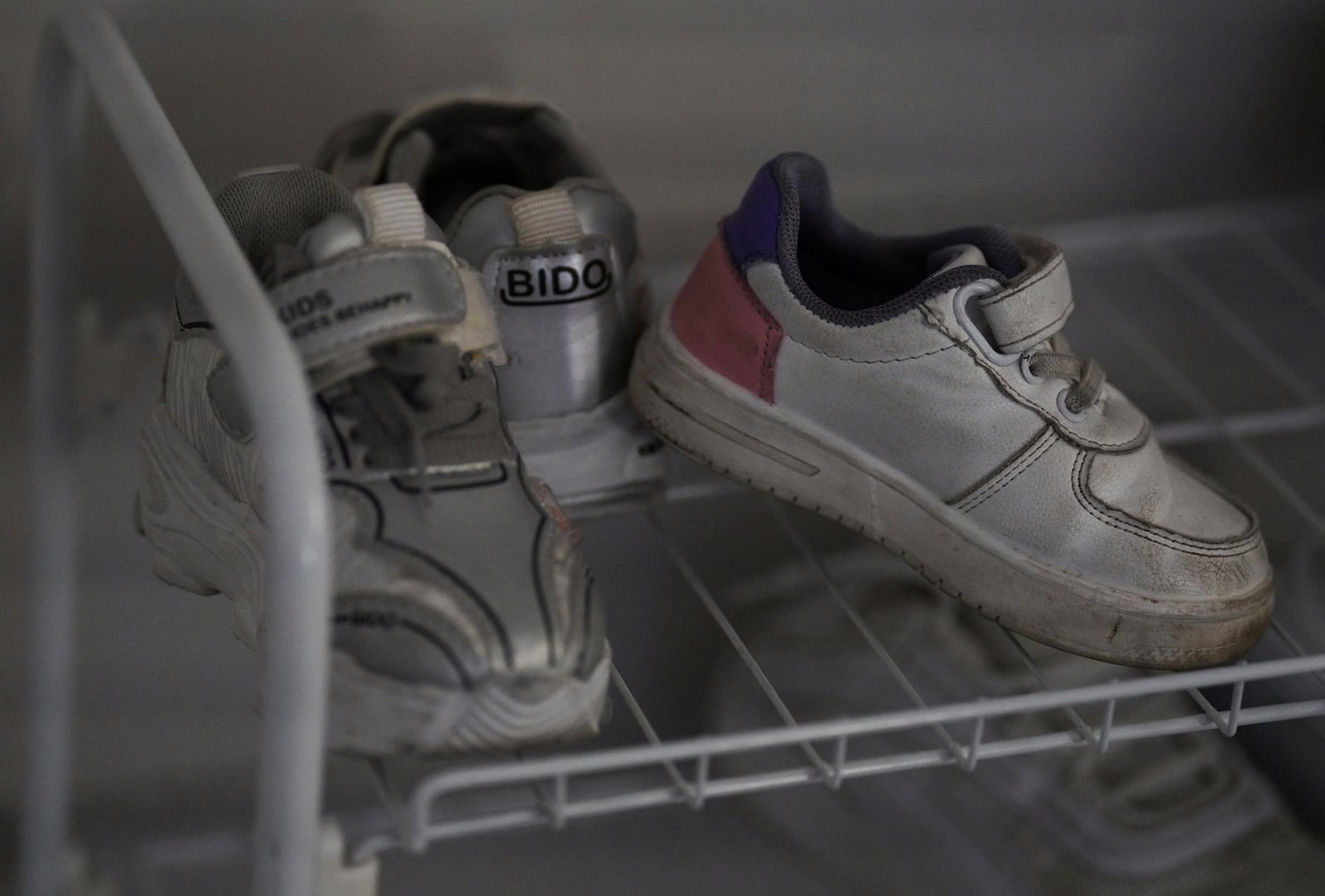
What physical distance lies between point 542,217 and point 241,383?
11.0 inches

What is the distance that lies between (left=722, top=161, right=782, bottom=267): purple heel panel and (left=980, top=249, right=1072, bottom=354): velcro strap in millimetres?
116

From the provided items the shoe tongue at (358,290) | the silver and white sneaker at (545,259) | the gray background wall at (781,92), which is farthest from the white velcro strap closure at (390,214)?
the gray background wall at (781,92)

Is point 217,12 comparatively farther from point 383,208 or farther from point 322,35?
point 383,208

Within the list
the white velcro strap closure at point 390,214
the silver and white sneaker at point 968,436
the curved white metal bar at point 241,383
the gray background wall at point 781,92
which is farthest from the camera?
the gray background wall at point 781,92

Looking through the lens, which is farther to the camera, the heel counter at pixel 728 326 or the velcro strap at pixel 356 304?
the heel counter at pixel 728 326

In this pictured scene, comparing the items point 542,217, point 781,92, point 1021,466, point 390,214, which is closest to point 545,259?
point 542,217

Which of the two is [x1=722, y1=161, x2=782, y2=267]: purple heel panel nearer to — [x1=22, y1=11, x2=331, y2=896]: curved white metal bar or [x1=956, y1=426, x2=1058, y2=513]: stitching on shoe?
[x1=956, y1=426, x2=1058, y2=513]: stitching on shoe

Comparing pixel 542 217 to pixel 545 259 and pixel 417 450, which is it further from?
pixel 417 450

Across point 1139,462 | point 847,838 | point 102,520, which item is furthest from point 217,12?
point 847,838

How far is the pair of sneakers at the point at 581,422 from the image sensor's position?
62cm

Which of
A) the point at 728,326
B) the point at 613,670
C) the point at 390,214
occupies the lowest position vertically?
the point at 613,670

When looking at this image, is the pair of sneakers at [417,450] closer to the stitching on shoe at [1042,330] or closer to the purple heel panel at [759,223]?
the purple heel panel at [759,223]

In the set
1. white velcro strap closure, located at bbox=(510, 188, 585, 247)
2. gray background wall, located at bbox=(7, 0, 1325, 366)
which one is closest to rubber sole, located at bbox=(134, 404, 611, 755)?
white velcro strap closure, located at bbox=(510, 188, 585, 247)

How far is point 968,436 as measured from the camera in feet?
2.51
